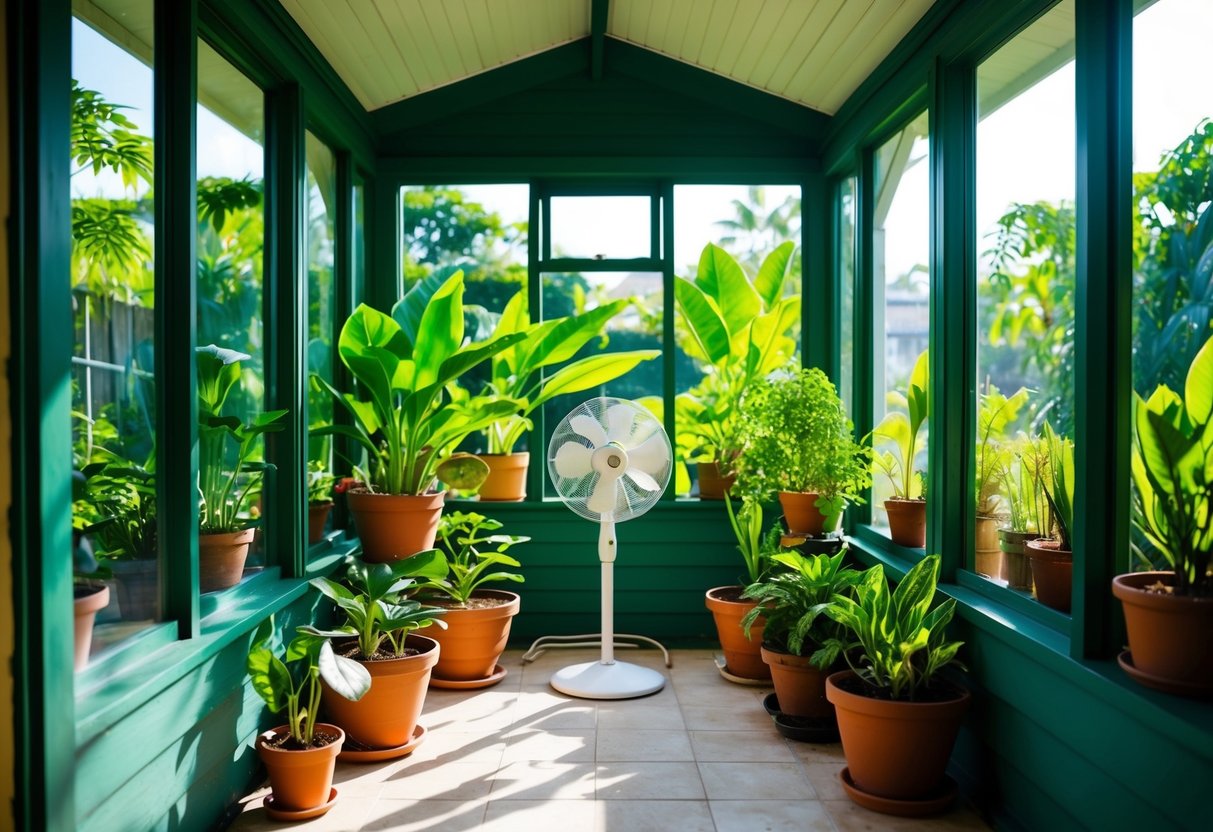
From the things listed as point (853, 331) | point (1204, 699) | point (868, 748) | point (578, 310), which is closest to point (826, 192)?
point (853, 331)

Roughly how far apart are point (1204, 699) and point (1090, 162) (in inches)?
48.9

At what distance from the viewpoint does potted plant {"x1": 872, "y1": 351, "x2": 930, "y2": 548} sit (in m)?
3.54

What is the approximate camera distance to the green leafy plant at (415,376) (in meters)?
3.58

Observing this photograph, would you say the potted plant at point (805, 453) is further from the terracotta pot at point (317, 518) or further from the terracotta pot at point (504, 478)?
the terracotta pot at point (317, 518)

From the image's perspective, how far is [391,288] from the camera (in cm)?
479

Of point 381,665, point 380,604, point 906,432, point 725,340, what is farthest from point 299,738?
point 725,340

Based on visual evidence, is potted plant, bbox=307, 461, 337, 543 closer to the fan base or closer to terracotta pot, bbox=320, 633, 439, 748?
terracotta pot, bbox=320, 633, 439, 748

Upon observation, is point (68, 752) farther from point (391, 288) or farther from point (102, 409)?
point (391, 288)

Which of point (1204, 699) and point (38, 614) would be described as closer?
point (38, 614)

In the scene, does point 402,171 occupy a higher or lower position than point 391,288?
higher

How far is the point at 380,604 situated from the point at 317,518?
2.58 feet

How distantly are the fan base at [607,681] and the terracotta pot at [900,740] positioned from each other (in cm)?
122

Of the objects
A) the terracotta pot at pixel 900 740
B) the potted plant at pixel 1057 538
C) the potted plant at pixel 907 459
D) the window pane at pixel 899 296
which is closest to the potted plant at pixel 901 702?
the terracotta pot at pixel 900 740

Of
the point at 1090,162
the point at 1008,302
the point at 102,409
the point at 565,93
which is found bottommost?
the point at 102,409
